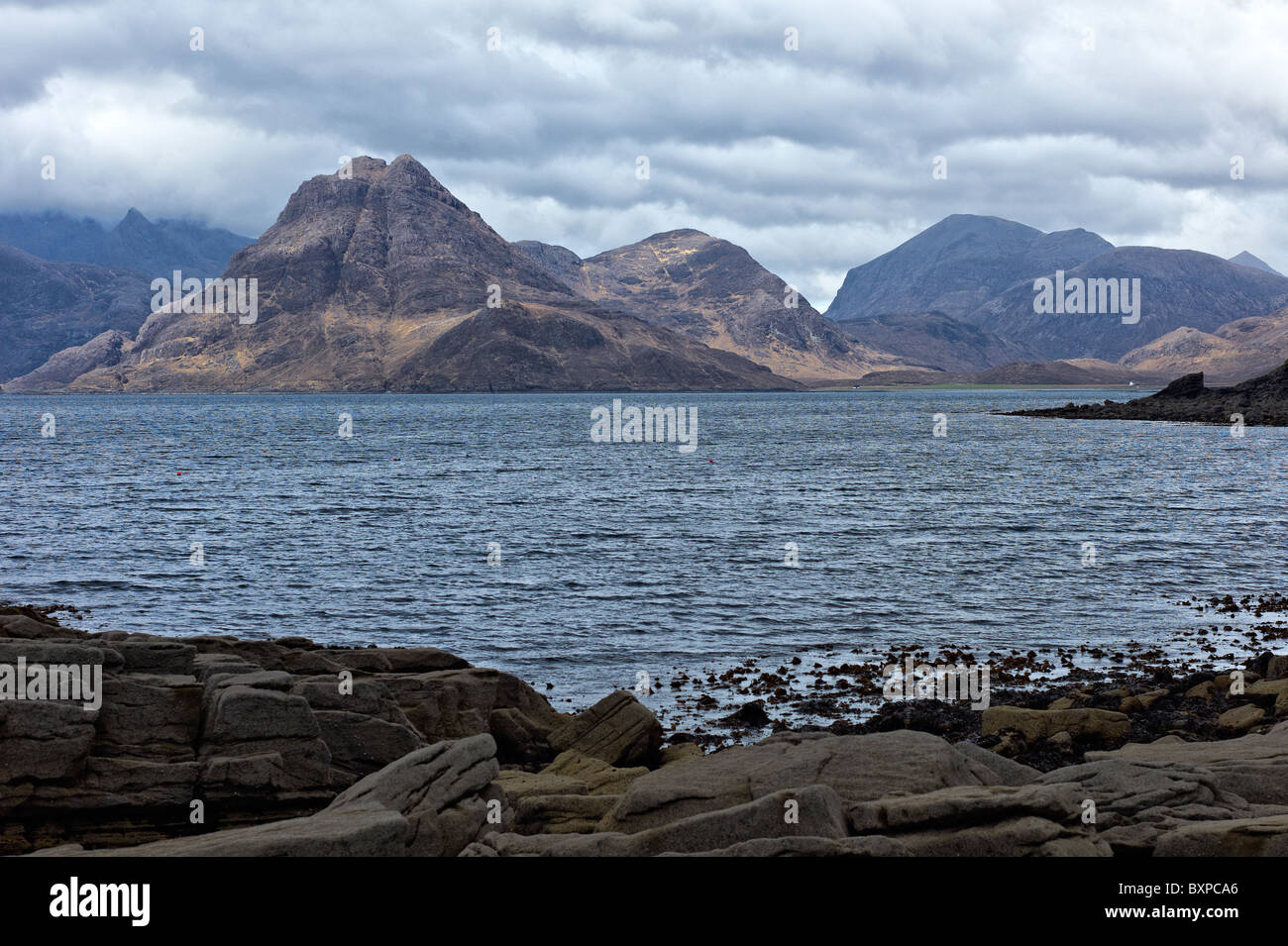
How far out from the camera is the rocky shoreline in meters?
13.0

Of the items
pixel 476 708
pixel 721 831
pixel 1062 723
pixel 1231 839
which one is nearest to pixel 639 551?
pixel 476 708

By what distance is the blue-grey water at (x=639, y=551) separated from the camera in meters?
34.6

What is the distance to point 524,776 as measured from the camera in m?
18.7

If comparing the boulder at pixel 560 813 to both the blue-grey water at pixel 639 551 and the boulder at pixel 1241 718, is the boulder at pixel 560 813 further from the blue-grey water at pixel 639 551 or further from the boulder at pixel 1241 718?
the boulder at pixel 1241 718

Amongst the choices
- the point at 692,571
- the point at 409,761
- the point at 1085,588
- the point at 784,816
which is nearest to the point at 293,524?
the point at 692,571

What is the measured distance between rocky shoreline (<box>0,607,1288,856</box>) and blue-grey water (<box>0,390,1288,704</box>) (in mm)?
7979

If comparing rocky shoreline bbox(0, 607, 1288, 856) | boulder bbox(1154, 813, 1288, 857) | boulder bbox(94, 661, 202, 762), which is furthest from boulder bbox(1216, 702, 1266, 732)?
boulder bbox(94, 661, 202, 762)

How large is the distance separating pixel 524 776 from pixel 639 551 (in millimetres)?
32104

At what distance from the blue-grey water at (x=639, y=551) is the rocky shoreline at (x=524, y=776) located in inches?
314

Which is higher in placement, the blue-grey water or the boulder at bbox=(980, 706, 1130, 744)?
the blue-grey water

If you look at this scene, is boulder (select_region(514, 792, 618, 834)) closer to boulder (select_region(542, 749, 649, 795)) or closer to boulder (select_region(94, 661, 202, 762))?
boulder (select_region(542, 749, 649, 795))

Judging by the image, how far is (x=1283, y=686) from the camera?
933 inches

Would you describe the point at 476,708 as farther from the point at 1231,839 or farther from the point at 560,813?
the point at 1231,839
